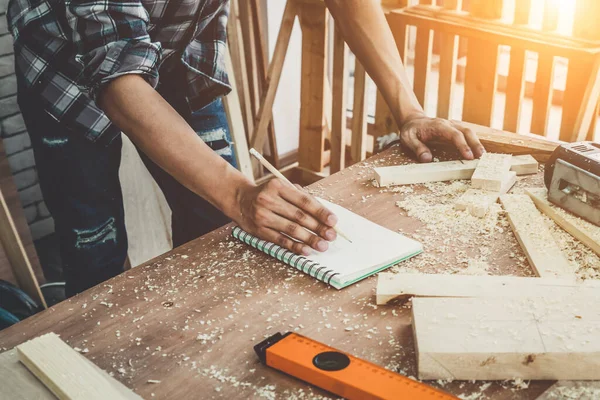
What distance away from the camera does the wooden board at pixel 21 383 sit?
85cm

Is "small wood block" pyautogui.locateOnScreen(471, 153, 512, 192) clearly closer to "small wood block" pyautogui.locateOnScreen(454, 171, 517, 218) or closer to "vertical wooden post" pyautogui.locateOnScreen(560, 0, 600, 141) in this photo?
"small wood block" pyautogui.locateOnScreen(454, 171, 517, 218)

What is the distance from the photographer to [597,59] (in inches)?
86.0

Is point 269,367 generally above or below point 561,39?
below

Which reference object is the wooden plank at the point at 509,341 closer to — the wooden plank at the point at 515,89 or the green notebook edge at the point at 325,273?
the green notebook edge at the point at 325,273

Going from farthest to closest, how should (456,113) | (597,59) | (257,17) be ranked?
(456,113) < (257,17) < (597,59)

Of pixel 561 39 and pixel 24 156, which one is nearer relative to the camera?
pixel 561 39

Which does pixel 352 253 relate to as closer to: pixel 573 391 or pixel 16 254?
pixel 573 391

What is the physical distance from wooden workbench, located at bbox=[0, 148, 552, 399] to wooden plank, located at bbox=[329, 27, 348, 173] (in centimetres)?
199

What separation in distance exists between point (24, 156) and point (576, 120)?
267cm

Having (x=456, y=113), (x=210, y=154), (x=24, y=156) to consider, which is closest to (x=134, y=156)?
(x=24, y=156)

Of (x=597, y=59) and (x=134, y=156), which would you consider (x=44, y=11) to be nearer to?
(x=134, y=156)

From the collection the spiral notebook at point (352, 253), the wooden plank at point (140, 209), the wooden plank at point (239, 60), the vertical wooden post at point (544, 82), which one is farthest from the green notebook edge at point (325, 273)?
the wooden plank at point (239, 60)

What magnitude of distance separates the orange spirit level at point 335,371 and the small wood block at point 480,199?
587 mm

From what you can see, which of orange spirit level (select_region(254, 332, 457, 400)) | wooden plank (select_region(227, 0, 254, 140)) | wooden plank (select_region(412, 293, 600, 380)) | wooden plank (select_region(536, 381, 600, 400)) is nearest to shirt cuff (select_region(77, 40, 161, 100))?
orange spirit level (select_region(254, 332, 457, 400))
